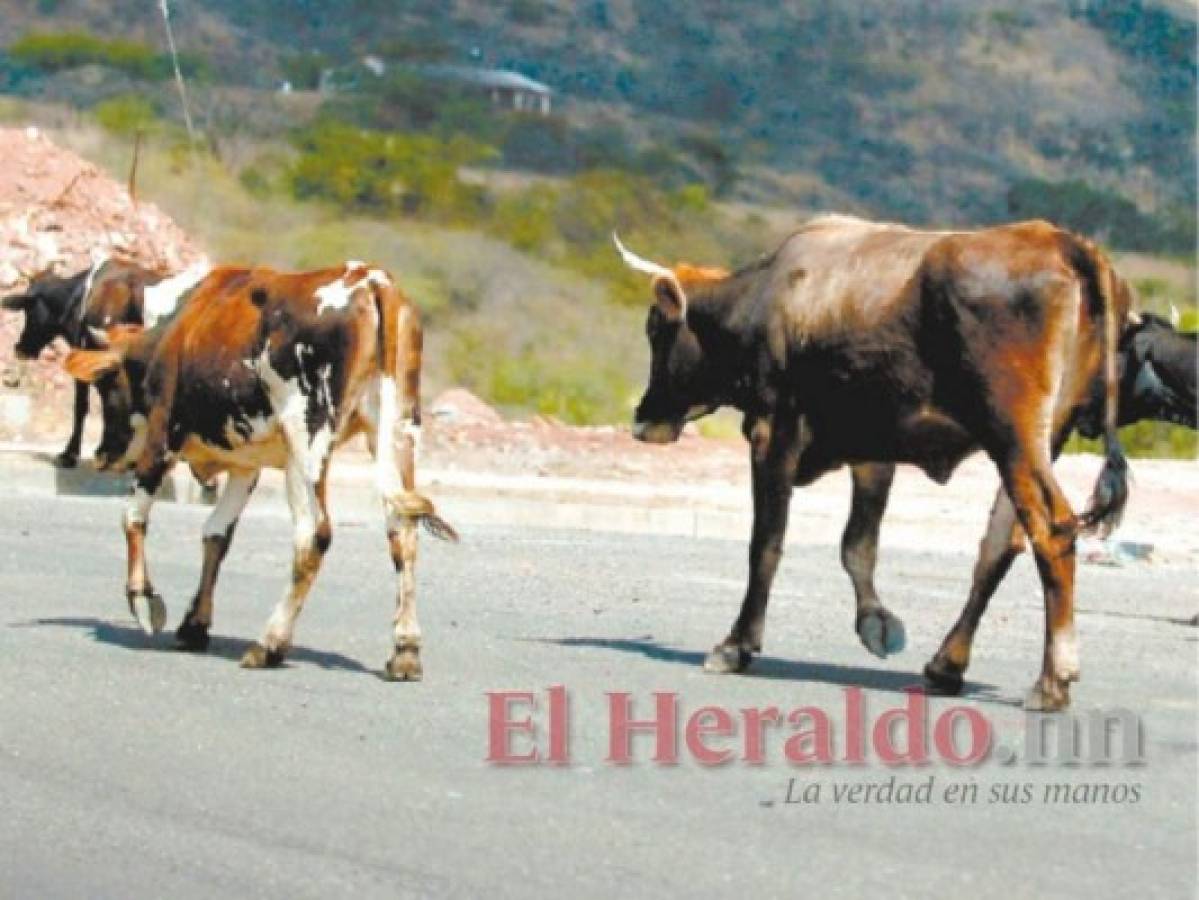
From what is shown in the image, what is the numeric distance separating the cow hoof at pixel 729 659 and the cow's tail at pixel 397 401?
1.38m

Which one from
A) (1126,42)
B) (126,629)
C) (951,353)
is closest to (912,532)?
(126,629)

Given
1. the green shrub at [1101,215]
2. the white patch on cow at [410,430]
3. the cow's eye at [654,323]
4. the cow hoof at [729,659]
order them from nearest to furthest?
1. the white patch on cow at [410,430]
2. the cow hoof at [729,659]
3. the cow's eye at [654,323]
4. the green shrub at [1101,215]

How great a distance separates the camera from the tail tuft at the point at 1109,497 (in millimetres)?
13086

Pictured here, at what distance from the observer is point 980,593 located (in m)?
13.8

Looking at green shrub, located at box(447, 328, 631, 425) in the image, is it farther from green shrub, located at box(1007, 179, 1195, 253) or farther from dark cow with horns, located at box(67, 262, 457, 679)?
green shrub, located at box(1007, 179, 1195, 253)

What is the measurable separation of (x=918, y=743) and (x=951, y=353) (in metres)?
2.06

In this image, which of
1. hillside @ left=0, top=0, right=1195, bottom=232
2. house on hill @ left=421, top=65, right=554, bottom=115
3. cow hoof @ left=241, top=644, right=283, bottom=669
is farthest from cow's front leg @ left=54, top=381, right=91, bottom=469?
house on hill @ left=421, top=65, right=554, bottom=115

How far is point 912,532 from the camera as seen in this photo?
26.9m

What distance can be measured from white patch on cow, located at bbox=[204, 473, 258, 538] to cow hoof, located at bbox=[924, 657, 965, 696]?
3.46 metres

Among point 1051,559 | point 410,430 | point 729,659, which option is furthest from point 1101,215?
point 1051,559

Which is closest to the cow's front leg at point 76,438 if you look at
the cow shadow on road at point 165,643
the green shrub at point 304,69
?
the cow shadow on road at point 165,643

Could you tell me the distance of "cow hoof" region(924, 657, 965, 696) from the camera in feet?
44.8

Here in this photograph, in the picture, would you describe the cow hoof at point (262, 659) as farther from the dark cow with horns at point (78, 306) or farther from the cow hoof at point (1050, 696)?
the dark cow with horns at point (78, 306)

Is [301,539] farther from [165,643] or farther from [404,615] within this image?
[165,643]
